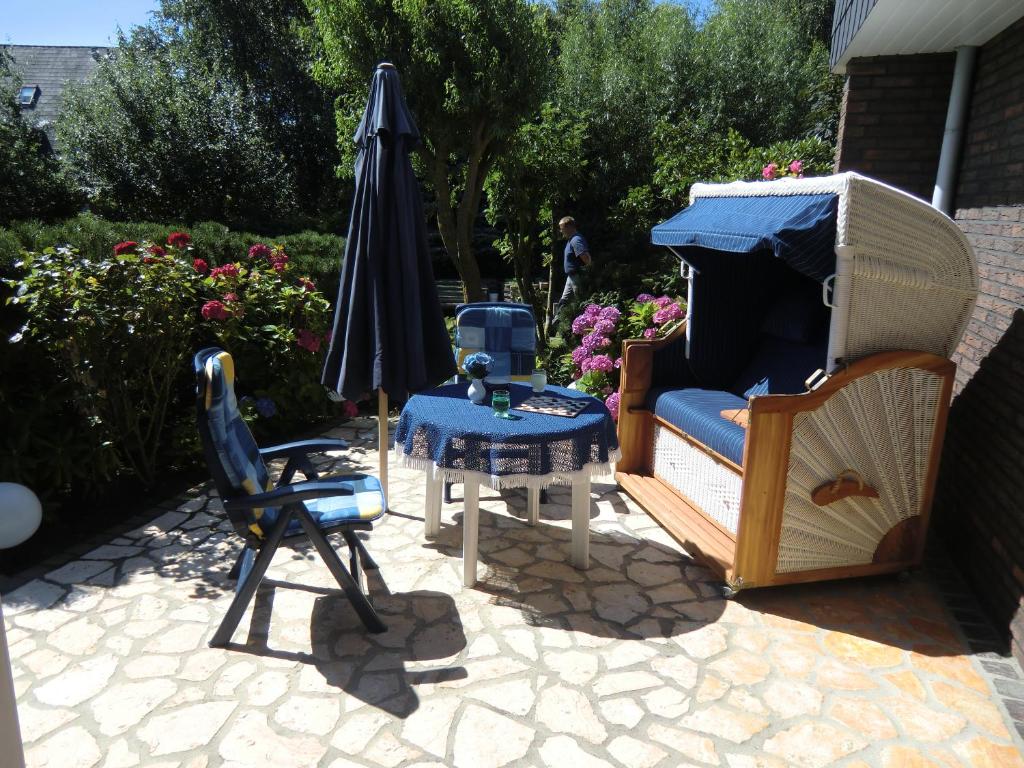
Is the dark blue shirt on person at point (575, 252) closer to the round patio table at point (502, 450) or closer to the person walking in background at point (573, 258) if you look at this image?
the person walking in background at point (573, 258)

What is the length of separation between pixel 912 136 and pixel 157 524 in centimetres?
558

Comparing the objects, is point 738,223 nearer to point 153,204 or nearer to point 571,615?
Result: point 571,615

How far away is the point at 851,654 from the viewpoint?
296 cm

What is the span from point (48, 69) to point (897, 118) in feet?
80.7

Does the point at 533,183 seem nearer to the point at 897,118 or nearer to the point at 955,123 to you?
the point at 897,118

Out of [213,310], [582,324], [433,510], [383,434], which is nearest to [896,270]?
[433,510]

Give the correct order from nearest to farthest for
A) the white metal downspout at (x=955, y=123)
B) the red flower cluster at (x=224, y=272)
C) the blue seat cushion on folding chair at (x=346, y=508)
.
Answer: the blue seat cushion on folding chair at (x=346, y=508) < the white metal downspout at (x=955, y=123) < the red flower cluster at (x=224, y=272)

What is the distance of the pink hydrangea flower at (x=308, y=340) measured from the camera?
5.62 meters

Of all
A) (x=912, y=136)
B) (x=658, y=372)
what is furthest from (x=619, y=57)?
(x=658, y=372)

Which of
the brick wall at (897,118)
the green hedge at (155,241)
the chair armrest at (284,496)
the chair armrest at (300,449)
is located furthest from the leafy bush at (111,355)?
the brick wall at (897,118)

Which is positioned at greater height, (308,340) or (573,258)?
(573,258)

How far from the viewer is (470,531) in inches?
132

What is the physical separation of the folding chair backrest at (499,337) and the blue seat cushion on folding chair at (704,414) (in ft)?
2.79

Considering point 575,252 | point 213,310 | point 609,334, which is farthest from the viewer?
point 575,252
